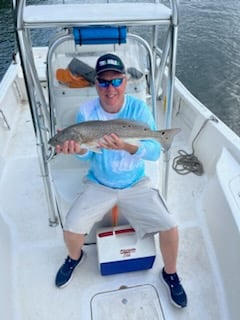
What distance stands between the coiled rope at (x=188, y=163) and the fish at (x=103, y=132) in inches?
51.5

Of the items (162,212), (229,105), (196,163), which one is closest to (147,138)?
(162,212)

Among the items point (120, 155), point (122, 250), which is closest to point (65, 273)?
point (122, 250)

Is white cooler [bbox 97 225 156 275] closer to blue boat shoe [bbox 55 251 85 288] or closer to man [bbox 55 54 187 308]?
man [bbox 55 54 187 308]

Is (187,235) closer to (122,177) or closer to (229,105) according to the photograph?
(122,177)

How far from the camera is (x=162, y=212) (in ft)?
6.10

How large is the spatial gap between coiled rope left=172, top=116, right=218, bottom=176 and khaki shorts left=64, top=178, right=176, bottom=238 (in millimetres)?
1046

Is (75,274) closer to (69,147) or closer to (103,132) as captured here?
(69,147)

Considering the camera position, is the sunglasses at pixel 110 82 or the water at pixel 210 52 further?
the water at pixel 210 52

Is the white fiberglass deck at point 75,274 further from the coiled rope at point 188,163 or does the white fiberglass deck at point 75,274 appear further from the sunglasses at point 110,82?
the sunglasses at point 110,82

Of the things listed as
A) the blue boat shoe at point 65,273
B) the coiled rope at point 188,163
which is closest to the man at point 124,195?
the blue boat shoe at point 65,273

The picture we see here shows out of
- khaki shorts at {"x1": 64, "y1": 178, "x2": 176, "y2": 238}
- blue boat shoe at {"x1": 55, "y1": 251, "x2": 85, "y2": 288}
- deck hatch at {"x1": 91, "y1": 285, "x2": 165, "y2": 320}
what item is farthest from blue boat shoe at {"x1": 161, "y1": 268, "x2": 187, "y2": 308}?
A: blue boat shoe at {"x1": 55, "y1": 251, "x2": 85, "y2": 288}

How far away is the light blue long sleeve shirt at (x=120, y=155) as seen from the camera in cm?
183

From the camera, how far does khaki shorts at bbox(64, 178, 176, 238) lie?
6.10 feet

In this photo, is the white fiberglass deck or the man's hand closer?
the man's hand
